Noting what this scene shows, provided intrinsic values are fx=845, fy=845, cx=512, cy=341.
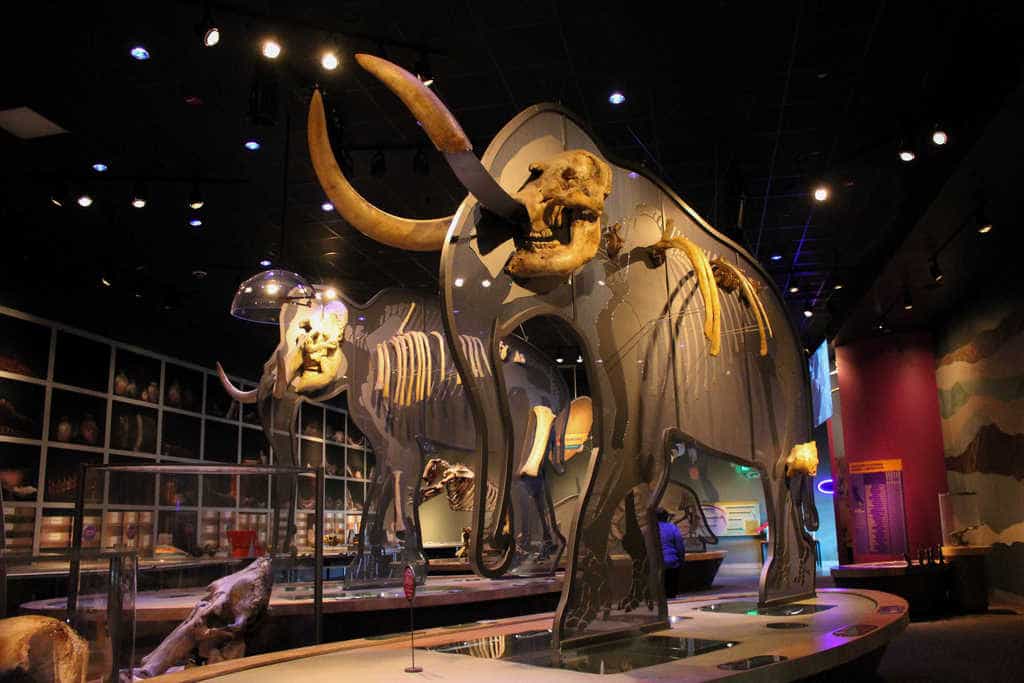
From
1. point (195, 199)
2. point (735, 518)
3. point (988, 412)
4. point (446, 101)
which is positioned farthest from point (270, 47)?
point (735, 518)

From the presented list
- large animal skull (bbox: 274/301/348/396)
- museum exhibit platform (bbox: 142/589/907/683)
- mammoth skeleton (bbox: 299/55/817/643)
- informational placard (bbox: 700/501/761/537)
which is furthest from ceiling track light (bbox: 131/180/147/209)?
informational placard (bbox: 700/501/761/537)

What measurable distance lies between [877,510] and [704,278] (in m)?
10.6

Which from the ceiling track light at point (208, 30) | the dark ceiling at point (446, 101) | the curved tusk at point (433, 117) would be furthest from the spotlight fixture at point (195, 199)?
the curved tusk at point (433, 117)

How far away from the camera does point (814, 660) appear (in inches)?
129

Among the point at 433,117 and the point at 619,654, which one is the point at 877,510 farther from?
the point at 433,117

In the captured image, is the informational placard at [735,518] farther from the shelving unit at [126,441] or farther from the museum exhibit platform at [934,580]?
the shelving unit at [126,441]

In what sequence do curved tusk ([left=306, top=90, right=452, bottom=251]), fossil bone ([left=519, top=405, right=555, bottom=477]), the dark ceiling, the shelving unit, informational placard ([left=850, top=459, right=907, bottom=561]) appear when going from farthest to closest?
1. informational placard ([left=850, top=459, right=907, bottom=561])
2. fossil bone ([left=519, top=405, right=555, bottom=477])
3. the dark ceiling
4. the shelving unit
5. curved tusk ([left=306, top=90, right=452, bottom=251])

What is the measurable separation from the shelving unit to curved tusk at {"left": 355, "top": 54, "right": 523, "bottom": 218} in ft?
6.38

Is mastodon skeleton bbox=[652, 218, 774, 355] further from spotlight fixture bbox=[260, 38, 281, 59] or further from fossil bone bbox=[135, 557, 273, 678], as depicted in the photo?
spotlight fixture bbox=[260, 38, 281, 59]

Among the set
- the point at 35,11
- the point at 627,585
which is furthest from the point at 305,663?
the point at 35,11

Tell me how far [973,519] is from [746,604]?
8612 mm

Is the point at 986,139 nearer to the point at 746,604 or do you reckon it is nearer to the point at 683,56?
the point at 683,56

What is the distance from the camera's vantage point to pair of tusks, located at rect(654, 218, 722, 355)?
14.9 feet

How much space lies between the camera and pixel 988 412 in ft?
38.3
